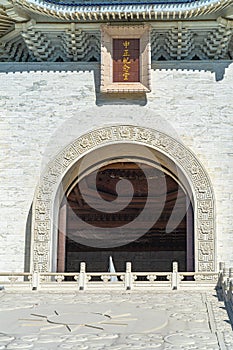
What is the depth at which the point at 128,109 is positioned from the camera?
12461 mm

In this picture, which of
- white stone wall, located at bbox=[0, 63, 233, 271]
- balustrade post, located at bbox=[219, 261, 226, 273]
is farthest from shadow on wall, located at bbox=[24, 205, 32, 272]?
balustrade post, located at bbox=[219, 261, 226, 273]

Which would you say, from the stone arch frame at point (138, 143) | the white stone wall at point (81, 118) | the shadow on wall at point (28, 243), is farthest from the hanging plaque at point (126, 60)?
the shadow on wall at point (28, 243)

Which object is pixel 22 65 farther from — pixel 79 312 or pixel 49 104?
pixel 79 312

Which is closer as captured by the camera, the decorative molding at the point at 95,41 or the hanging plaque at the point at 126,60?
the decorative molding at the point at 95,41

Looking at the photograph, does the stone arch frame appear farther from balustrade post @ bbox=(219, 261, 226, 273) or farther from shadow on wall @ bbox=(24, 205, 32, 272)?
shadow on wall @ bbox=(24, 205, 32, 272)

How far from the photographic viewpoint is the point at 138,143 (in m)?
12.2

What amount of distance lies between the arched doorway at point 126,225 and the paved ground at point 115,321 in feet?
24.2

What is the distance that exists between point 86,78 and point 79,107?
2.31 ft

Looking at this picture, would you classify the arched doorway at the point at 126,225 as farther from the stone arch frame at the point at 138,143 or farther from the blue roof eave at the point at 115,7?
the blue roof eave at the point at 115,7

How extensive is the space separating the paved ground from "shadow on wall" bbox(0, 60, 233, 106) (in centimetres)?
466

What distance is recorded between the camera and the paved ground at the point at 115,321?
5.82 metres

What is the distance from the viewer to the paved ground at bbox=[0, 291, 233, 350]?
19.1ft

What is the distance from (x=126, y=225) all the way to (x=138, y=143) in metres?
6.13

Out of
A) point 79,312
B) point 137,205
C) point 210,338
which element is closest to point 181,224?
point 137,205
